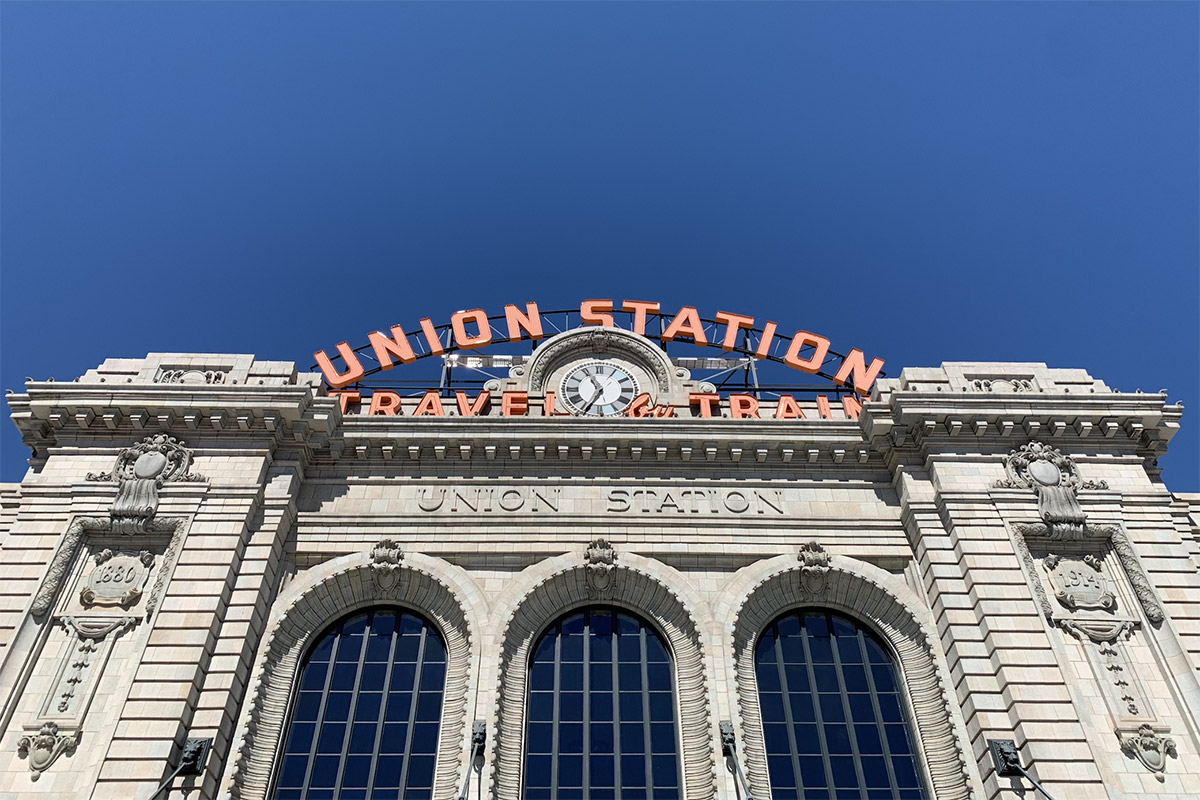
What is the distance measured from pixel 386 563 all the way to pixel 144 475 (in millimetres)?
7524

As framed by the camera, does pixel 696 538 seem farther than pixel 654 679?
Yes

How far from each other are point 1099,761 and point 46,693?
83.5ft

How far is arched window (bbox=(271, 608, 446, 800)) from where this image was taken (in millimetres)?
22203

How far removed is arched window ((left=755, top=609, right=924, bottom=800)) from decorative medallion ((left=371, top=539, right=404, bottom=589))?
1067cm

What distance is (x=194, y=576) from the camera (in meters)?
23.4

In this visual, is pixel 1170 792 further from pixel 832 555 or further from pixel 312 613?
pixel 312 613

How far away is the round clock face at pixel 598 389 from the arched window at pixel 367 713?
33.7ft

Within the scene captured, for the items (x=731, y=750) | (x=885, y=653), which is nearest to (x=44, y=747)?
(x=731, y=750)

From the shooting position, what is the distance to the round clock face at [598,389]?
32219 millimetres

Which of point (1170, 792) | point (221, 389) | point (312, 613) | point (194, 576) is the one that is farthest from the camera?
point (221, 389)

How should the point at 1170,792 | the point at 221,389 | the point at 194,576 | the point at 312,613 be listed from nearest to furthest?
the point at 1170,792 < the point at 194,576 < the point at 312,613 < the point at 221,389

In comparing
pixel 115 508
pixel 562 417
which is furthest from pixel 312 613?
pixel 562 417

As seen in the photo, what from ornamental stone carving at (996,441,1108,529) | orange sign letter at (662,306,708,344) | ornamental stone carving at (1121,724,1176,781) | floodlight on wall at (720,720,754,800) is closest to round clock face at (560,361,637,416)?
orange sign letter at (662,306,708,344)

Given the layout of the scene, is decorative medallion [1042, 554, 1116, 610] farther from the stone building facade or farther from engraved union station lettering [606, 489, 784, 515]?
engraved union station lettering [606, 489, 784, 515]
